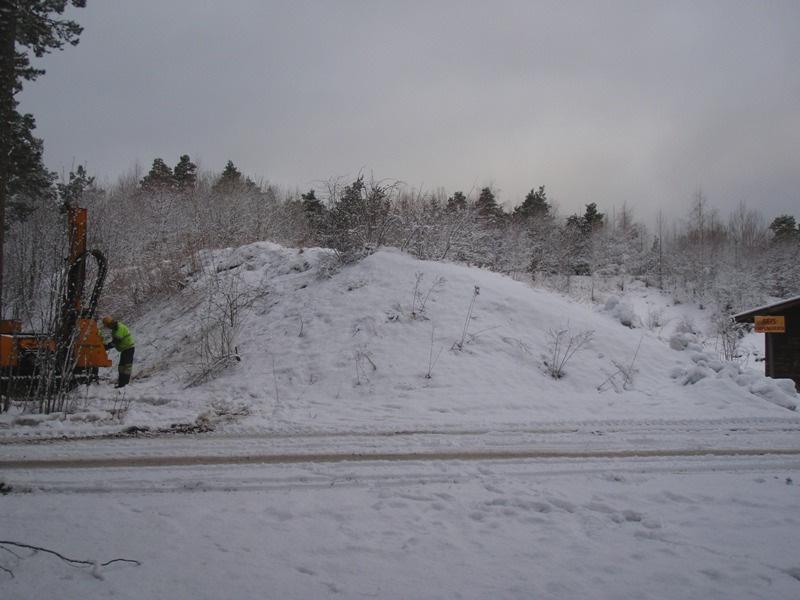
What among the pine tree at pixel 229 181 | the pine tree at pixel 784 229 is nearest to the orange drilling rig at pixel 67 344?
the pine tree at pixel 229 181

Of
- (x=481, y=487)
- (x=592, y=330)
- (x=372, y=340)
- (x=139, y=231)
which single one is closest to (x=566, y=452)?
(x=481, y=487)

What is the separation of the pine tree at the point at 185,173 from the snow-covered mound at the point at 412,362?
1021 inches

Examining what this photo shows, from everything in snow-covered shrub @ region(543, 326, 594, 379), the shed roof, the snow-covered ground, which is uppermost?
the shed roof

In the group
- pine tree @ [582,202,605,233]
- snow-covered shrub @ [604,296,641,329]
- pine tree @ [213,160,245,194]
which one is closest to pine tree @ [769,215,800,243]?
pine tree @ [582,202,605,233]

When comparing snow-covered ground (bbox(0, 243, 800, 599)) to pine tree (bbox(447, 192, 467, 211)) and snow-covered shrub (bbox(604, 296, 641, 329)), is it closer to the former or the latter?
snow-covered shrub (bbox(604, 296, 641, 329))

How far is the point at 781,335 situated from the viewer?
557 inches

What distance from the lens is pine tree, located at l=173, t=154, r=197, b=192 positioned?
37.4 metres

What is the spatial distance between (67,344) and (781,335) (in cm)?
1817

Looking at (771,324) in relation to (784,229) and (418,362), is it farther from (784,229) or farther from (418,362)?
(784,229)

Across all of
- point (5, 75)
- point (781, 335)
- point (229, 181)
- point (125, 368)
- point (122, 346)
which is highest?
point (229, 181)

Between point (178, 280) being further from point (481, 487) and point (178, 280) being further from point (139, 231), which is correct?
point (481, 487)

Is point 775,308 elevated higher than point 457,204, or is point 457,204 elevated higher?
point 457,204

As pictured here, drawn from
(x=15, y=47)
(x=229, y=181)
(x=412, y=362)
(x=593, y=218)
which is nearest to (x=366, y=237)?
(x=412, y=362)

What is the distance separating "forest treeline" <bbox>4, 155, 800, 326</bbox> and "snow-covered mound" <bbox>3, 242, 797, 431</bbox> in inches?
82.9
